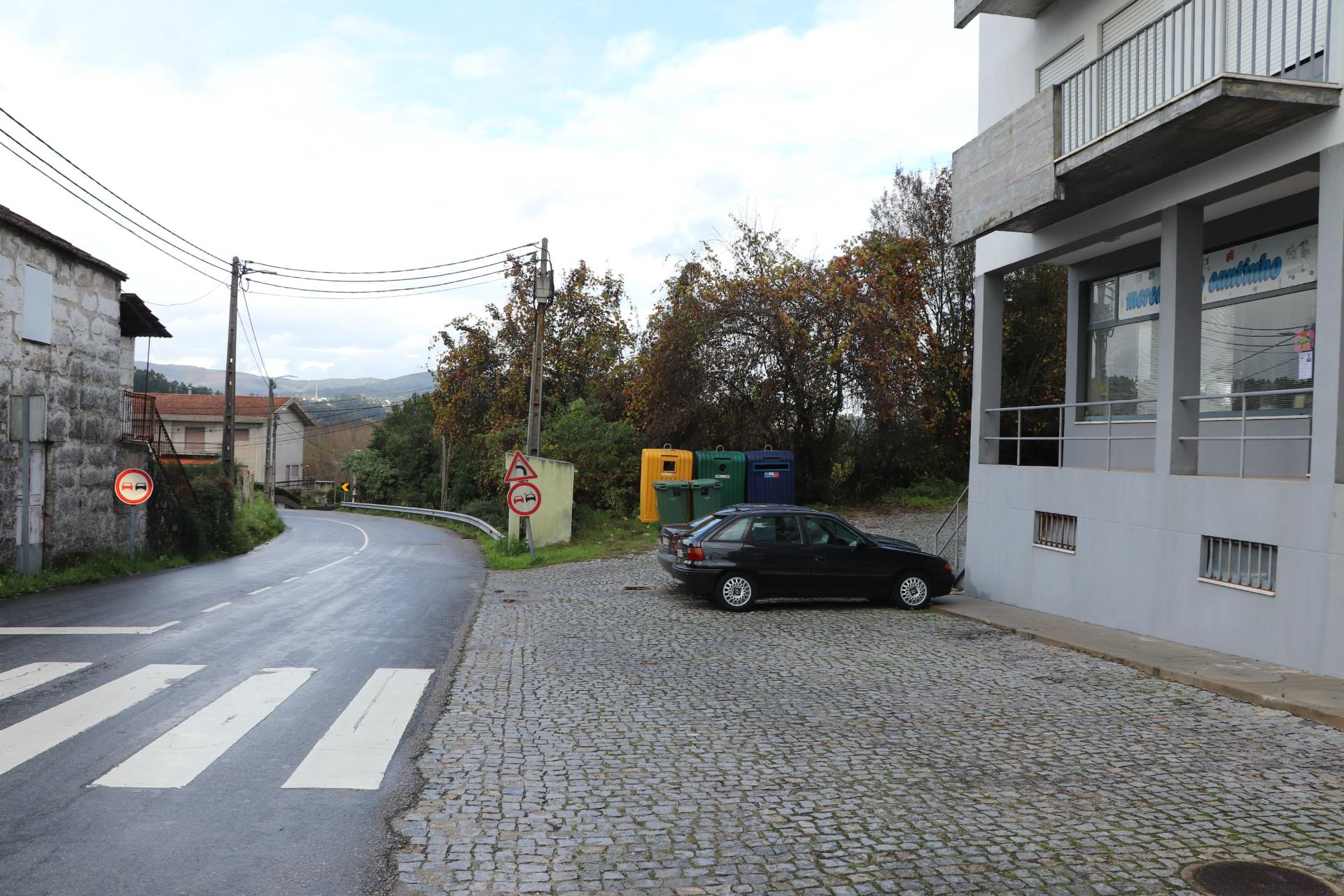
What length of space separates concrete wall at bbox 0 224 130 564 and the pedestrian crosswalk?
10.2 metres

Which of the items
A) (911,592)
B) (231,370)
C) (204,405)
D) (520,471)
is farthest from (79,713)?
(204,405)

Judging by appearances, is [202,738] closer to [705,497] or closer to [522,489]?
[522,489]

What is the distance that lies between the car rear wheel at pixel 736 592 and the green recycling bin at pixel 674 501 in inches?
389

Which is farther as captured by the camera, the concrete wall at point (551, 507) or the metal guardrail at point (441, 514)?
the metal guardrail at point (441, 514)

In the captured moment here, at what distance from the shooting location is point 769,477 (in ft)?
82.1

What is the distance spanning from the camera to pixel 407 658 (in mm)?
10070

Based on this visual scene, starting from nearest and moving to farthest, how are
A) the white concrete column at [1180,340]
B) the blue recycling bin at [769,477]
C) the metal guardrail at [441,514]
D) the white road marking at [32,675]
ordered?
the white road marking at [32,675]
the white concrete column at [1180,340]
the blue recycling bin at [769,477]
the metal guardrail at [441,514]

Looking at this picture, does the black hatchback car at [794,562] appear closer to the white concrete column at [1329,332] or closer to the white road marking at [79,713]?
the white concrete column at [1329,332]

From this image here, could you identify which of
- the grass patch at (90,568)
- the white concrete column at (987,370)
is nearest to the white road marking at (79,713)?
the grass patch at (90,568)

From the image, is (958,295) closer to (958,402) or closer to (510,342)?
(958,402)

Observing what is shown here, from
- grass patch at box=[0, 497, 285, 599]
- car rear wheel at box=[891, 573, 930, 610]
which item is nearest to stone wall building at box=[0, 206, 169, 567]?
grass patch at box=[0, 497, 285, 599]

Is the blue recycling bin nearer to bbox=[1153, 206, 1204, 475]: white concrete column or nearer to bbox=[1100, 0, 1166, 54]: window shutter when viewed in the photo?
bbox=[1100, 0, 1166, 54]: window shutter

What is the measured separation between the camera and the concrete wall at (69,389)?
55.1 ft

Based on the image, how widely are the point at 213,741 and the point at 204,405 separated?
218ft
